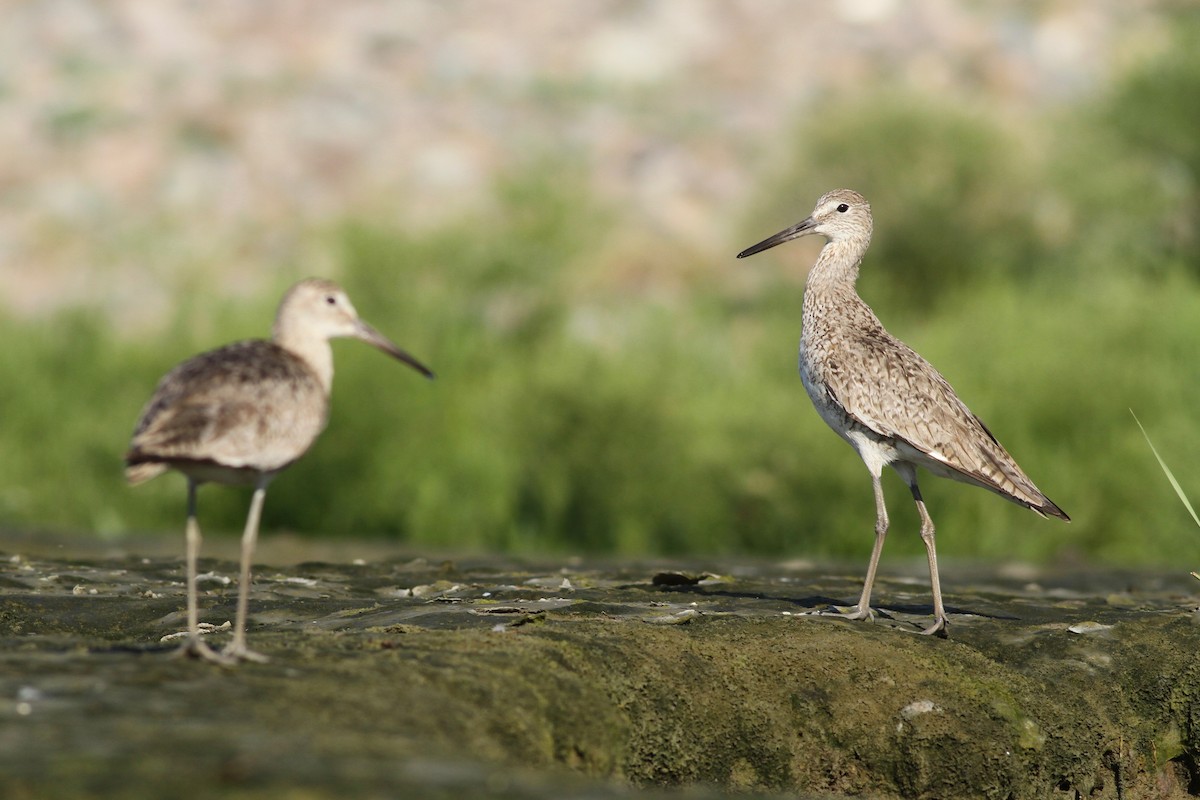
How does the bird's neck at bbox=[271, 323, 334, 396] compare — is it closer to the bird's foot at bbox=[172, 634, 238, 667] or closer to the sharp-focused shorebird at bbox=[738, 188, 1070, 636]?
the bird's foot at bbox=[172, 634, 238, 667]

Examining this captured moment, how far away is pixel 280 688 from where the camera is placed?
17.7 ft

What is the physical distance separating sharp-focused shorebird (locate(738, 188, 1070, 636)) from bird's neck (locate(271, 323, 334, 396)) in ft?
8.32

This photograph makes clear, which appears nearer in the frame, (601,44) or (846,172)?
(846,172)

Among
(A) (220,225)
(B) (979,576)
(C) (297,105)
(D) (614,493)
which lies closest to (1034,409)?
(D) (614,493)

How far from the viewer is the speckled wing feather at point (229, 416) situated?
5980 millimetres

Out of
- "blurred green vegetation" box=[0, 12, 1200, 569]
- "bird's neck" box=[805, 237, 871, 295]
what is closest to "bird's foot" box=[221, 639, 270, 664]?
"bird's neck" box=[805, 237, 871, 295]

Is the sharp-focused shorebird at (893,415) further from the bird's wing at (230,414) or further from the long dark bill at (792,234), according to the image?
the bird's wing at (230,414)

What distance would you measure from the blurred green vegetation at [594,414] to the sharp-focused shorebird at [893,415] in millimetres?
7831

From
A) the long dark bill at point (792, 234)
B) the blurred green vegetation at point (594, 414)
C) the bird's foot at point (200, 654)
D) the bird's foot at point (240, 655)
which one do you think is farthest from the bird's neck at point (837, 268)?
the blurred green vegetation at point (594, 414)

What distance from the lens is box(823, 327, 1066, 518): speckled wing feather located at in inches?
320

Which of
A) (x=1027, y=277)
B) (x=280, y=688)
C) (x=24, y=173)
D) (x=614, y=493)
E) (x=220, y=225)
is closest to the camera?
(x=280, y=688)

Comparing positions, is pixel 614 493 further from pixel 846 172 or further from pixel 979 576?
pixel 846 172

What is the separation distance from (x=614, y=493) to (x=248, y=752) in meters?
13.2

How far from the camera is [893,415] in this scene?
820 centimetres
